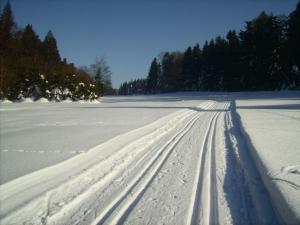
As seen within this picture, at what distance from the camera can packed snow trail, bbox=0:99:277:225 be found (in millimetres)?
3941

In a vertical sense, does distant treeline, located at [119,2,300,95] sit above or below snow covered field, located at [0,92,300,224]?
above

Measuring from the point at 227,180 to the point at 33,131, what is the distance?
7246 millimetres

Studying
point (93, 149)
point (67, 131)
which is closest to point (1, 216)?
point (93, 149)

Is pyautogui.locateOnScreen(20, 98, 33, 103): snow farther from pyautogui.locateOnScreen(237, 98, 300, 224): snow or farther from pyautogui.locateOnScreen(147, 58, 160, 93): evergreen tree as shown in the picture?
pyautogui.locateOnScreen(147, 58, 160, 93): evergreen tree

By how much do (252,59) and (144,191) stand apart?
47549 millimetres

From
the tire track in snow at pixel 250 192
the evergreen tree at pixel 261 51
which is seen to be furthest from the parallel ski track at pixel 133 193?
the evergreen tree at pixel 261 51

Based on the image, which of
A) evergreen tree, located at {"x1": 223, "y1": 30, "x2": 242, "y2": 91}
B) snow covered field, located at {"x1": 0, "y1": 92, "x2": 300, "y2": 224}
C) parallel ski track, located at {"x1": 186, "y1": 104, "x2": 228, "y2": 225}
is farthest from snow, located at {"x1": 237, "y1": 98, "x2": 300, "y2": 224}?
evergreen tree, located at {"x1": 223, "y1": 30, "x2": 242, "y2": 91}

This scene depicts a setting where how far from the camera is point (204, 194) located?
4664mm

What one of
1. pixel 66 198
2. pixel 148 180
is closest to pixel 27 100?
pixel 148 180

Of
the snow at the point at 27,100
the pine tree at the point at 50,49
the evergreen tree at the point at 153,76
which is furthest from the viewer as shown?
the evergreen tree at the point at 153,76

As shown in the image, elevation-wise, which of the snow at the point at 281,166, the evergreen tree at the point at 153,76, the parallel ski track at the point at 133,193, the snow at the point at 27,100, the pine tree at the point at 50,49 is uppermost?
the pine tree at the point at 50,49

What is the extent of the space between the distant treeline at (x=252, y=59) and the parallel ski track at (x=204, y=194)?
37.1 m

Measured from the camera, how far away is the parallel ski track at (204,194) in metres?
3.90

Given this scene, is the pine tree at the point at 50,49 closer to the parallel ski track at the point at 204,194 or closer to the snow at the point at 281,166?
the snow at the point at 281,166
